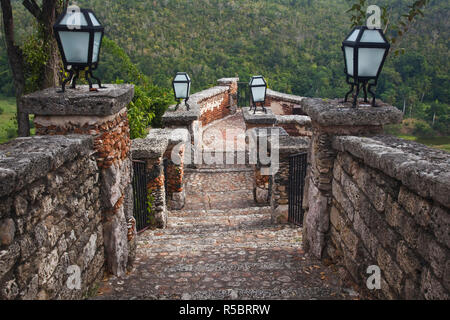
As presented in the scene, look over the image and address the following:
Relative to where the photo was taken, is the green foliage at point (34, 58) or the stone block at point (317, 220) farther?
the green foliage at point (34, 58)

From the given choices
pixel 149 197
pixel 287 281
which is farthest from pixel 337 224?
pixel 149 197

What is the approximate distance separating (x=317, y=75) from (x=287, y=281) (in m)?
17.9

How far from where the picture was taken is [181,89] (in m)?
9.05

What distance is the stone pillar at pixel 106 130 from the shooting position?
9.87 ft

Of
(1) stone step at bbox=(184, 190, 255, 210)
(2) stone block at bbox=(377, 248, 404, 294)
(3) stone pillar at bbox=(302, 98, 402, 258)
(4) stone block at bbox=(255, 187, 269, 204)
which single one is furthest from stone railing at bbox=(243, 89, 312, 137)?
(2) stone block at bbox=(377, 248, 404, 294)

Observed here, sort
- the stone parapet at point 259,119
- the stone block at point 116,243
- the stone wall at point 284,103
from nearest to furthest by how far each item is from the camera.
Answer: the stone block at point 116,243
the stone parapet at point 259,119
the stone wall at point 284,103

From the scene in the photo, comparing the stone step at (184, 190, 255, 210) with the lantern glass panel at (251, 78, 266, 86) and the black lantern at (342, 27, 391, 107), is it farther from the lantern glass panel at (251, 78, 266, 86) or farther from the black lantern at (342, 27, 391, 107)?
the black lantern at (342, 27, 391, 107)

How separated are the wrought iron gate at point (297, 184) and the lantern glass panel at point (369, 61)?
259cm

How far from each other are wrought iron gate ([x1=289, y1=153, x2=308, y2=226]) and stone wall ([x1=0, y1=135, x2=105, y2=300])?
11.0 ft

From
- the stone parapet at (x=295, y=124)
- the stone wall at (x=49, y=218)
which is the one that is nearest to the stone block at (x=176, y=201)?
the stone wall at (x=49, y=218)

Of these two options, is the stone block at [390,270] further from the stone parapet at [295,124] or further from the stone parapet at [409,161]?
the stone parapet at [295,124]
